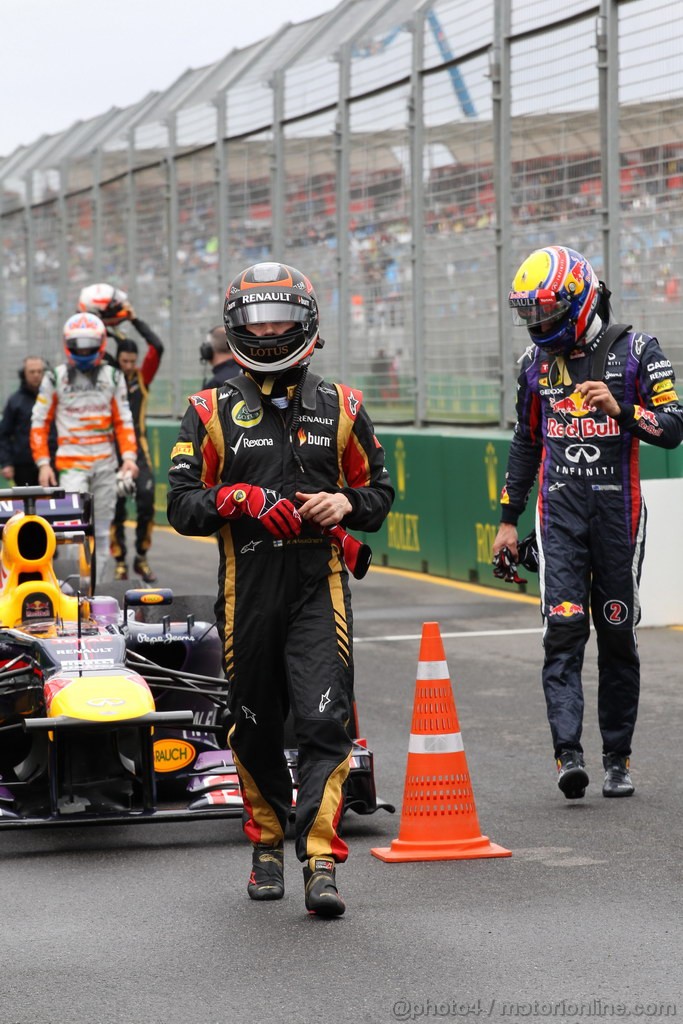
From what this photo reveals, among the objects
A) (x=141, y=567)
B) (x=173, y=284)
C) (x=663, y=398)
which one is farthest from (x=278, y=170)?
(x=663, y=398)

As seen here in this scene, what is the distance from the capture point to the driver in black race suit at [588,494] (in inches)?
301

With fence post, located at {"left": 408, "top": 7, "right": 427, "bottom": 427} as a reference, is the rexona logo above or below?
below

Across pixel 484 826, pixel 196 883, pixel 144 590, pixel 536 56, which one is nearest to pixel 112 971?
pixel 196 883

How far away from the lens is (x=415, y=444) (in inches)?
675

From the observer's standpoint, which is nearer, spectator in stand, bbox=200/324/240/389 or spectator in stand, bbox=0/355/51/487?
spectator in stand, bbox=200/324/240/389

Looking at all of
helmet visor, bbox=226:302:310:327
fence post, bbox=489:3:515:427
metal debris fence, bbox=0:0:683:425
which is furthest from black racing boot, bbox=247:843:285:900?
fence post, bbox=489:3:515:427

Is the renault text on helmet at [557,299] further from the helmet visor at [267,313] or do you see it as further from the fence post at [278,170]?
the fence post at [278,170]

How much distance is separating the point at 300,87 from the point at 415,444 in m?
4.97

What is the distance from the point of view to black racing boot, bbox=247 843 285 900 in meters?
6.11

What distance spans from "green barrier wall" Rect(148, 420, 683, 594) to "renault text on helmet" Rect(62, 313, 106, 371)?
138 inches

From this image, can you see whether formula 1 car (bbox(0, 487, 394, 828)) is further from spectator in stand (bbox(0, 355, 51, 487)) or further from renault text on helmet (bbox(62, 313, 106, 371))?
spectator in stand (bbox(0, 355, 51, 487))

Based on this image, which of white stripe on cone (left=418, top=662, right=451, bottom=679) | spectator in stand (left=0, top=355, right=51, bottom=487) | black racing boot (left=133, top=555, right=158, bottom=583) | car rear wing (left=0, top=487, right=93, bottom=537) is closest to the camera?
white stripe on cone (left=418, top=662, right=451, bottom=679)

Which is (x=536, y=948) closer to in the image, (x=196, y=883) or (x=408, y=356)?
(x=196, y=883)

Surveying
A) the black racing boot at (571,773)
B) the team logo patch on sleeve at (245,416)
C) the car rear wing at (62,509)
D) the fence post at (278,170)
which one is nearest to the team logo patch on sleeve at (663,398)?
the black racing boot at (571,773)
